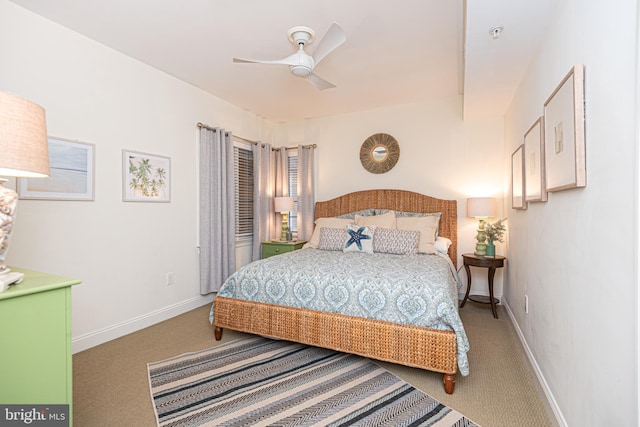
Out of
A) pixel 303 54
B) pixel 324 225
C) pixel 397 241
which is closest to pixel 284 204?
pixel 324 225

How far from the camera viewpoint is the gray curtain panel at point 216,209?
370 centimetres

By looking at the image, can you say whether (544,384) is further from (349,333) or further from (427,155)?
(427,155)

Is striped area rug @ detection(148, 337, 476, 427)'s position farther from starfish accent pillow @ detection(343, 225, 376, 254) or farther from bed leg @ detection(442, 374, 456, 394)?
starfish accent pillow @ detection(343, 225, 376, 254)

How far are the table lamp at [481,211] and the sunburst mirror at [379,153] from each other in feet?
3.91

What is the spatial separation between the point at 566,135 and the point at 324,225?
2.95m

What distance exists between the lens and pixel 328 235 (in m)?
3.77

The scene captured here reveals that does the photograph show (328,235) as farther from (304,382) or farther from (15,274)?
(15,274)

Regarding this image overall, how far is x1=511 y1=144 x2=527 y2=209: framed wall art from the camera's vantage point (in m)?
2.66

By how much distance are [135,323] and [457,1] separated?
3.74m

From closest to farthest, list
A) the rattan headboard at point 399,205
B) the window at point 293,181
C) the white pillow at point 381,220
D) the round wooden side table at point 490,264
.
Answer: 1. the round wooden side table at point 490,264
2. the white pillow at point 381,220
3. the rattan headboard at point 399,205
4. the window at point 293,181

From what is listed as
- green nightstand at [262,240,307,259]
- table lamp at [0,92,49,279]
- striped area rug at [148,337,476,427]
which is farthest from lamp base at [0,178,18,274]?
green nightstand at [262,240,307,259]

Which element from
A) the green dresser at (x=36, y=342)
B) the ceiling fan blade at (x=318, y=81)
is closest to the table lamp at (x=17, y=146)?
the green dresser at (x=36, y=342)

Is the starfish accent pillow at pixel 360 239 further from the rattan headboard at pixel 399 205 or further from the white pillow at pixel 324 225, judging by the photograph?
the rattan headboard at pixel 399 205

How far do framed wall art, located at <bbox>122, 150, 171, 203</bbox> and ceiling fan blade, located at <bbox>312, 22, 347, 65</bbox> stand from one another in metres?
1.94
